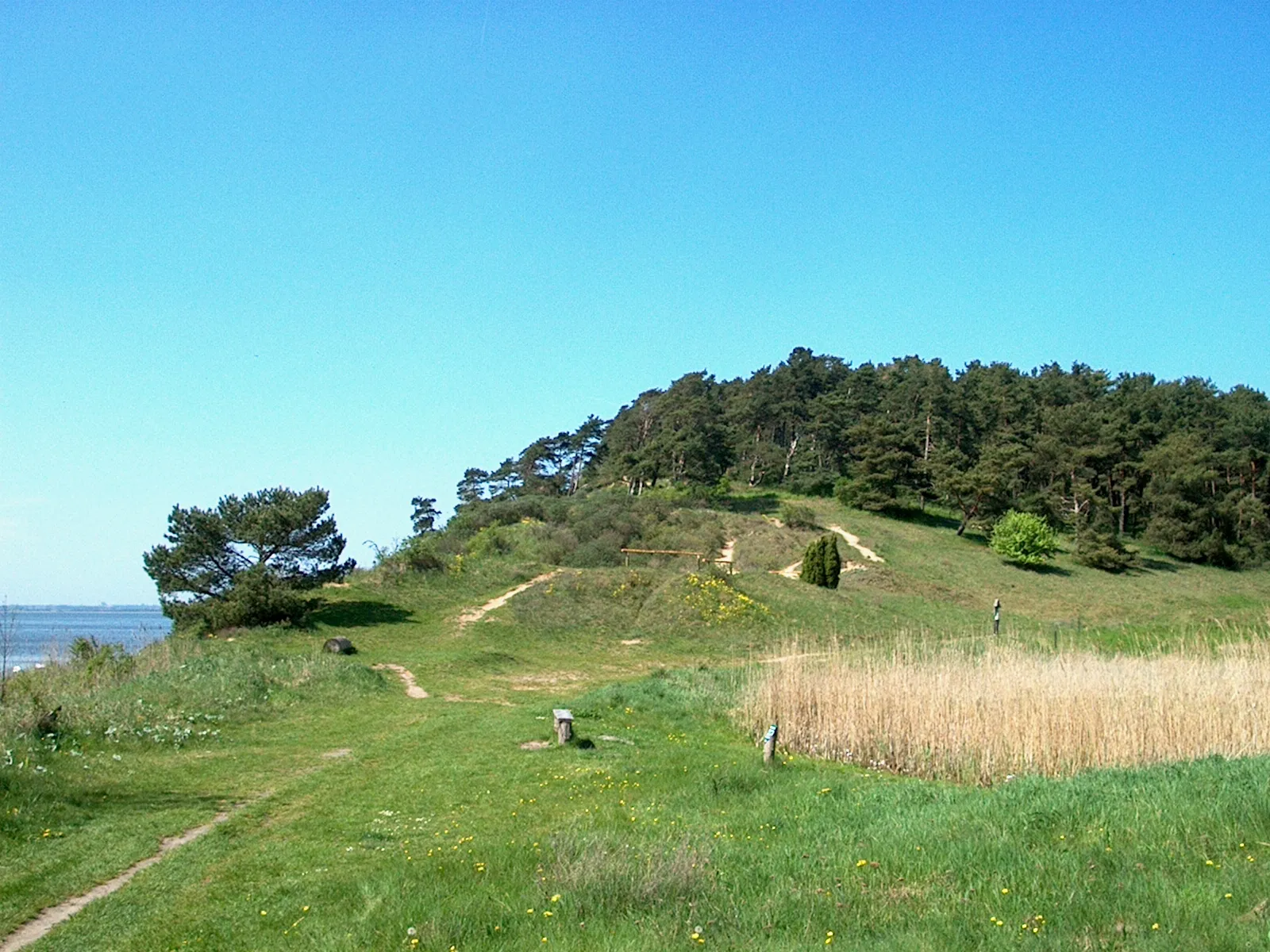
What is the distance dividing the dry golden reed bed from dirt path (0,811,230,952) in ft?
27.4

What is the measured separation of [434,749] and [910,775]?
20.1 ft

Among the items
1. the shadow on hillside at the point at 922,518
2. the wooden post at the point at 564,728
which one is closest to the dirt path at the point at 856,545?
the shadow on hillside at the point at 922,518

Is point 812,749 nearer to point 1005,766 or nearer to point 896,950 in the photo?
point 1005,766

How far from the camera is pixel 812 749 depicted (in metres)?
14.1

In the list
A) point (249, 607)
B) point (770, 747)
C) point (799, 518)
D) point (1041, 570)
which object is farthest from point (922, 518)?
point (770, 747)

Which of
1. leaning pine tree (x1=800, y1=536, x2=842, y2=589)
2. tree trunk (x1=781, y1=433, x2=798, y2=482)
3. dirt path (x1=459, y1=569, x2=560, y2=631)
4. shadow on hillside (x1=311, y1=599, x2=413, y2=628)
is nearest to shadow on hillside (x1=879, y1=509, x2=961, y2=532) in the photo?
tree trunk (x1=781, y1=433, x2=798, y2=482)

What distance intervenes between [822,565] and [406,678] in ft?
69.3

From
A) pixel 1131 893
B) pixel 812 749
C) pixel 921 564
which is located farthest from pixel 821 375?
pixel 1131 893

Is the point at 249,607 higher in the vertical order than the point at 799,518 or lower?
lower

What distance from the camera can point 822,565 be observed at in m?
39.1

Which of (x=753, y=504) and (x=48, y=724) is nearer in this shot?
(x=48, y=724)

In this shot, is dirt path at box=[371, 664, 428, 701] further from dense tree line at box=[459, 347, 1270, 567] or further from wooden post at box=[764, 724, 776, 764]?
dense tree line at box=[459, 347, 1270, 567]

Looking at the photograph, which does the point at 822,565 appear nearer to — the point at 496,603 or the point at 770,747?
the point at 496,603

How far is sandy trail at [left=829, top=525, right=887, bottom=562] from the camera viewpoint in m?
47.1
